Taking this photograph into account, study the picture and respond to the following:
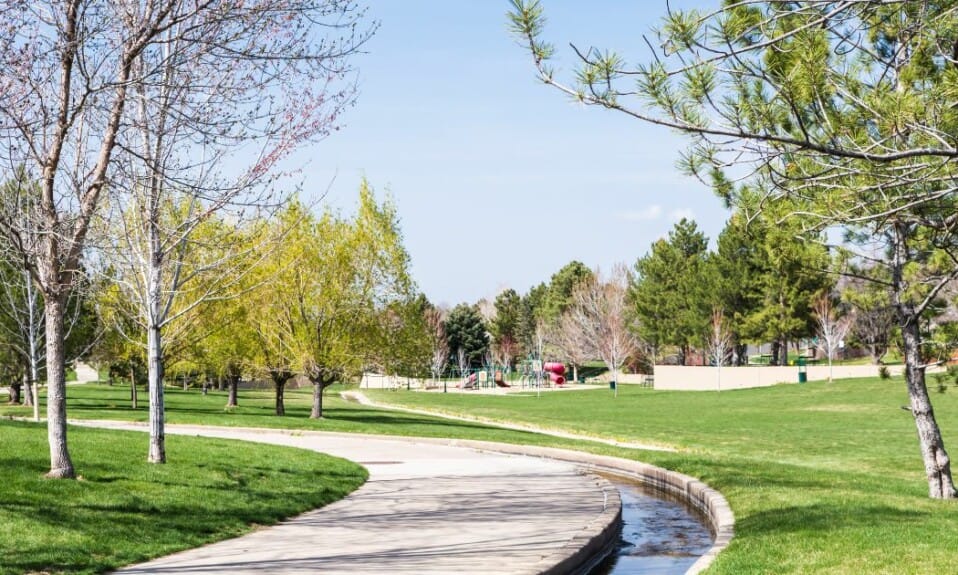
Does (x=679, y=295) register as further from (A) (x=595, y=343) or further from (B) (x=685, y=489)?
(B) (x=685, y=489)

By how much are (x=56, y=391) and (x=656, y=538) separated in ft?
23.1

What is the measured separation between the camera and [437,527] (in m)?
11.2


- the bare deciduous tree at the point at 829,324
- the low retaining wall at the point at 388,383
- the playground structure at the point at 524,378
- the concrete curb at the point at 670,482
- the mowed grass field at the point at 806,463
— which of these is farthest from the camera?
the low retaining wall at the point at 388,383

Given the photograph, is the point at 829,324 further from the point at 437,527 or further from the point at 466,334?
the point at 437,527

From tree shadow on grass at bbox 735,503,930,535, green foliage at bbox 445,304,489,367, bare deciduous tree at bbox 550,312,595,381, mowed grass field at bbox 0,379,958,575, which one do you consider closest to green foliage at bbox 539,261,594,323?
green foliage at bbox 445,304,489,367

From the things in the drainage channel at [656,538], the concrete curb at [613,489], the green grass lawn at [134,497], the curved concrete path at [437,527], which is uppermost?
the green grass lawn at [134,497]

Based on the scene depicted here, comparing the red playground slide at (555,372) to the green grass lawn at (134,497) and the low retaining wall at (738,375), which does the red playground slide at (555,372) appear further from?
the green grass lawn at (134,497)

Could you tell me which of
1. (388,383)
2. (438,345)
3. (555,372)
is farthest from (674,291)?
(388,383)

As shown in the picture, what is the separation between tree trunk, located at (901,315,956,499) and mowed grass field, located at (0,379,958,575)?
1.98 feet

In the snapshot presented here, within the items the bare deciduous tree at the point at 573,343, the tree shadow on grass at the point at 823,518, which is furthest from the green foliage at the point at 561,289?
the tree shadow on grass at the point at 823,518

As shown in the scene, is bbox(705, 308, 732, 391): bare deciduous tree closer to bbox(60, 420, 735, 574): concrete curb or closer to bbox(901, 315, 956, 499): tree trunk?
bbox(60, 420, 735, 574): concrete curb

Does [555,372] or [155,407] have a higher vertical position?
[155,407]

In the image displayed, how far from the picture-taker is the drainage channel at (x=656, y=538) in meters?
10.3

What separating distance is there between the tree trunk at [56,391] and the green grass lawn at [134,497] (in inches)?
11.1
